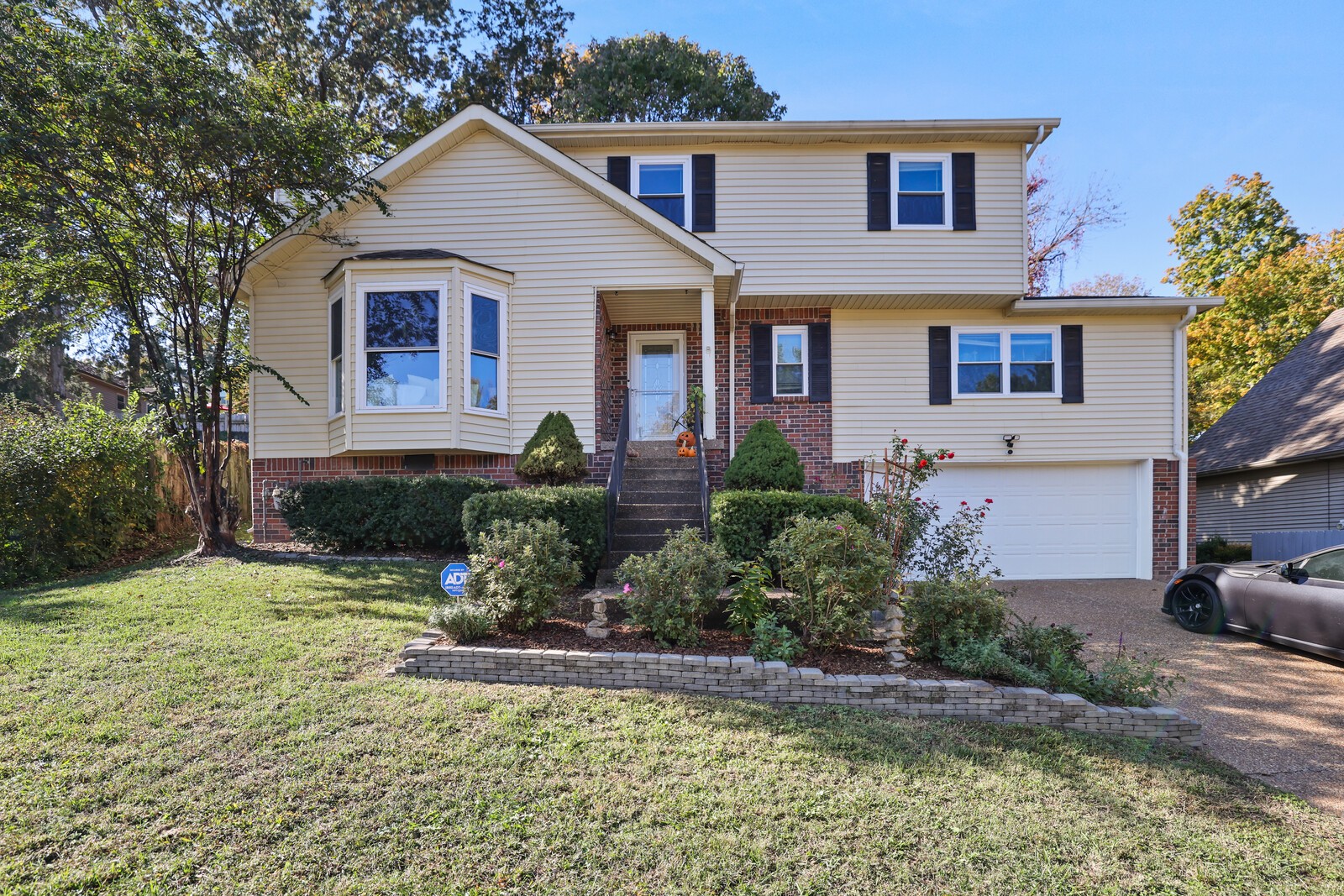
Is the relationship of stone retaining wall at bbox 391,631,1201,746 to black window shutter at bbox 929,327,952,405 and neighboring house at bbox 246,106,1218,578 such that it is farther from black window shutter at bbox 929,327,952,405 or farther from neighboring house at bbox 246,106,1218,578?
Result: black window shutter at bbox 929,327,952,405

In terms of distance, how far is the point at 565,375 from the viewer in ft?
33.9

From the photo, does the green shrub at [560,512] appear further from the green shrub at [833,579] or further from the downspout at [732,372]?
the downspout at [732,372]

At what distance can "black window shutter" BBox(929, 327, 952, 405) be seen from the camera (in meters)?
11.6

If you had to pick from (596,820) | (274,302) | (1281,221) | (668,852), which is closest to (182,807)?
(596,820)

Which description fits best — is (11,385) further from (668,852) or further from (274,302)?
(668,852)

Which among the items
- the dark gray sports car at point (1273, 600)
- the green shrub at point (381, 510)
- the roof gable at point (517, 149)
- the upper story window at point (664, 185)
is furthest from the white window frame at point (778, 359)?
the dark gray sports car at point (1273, 600)

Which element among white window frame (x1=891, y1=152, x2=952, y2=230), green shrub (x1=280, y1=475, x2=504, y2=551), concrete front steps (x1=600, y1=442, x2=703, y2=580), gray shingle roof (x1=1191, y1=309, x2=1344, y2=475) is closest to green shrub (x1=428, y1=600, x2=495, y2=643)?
concrete front steps (x1=600, y1=442, x2=703, y2=580)

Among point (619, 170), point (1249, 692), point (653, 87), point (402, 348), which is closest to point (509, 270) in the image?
point (402, 348)

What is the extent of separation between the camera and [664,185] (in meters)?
11.7

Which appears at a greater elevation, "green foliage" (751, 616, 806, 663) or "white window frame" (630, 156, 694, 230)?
"white window frame" (630, 156, 694, 230)

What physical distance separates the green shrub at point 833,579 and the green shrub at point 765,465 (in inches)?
157

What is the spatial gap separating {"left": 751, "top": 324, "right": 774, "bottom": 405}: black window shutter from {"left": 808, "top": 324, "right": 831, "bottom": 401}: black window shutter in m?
0.66

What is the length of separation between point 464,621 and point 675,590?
166 centimetres

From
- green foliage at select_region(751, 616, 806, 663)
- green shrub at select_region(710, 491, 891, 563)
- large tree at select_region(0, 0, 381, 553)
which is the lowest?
green foliage at select_region(751, 616, 806, 663)
